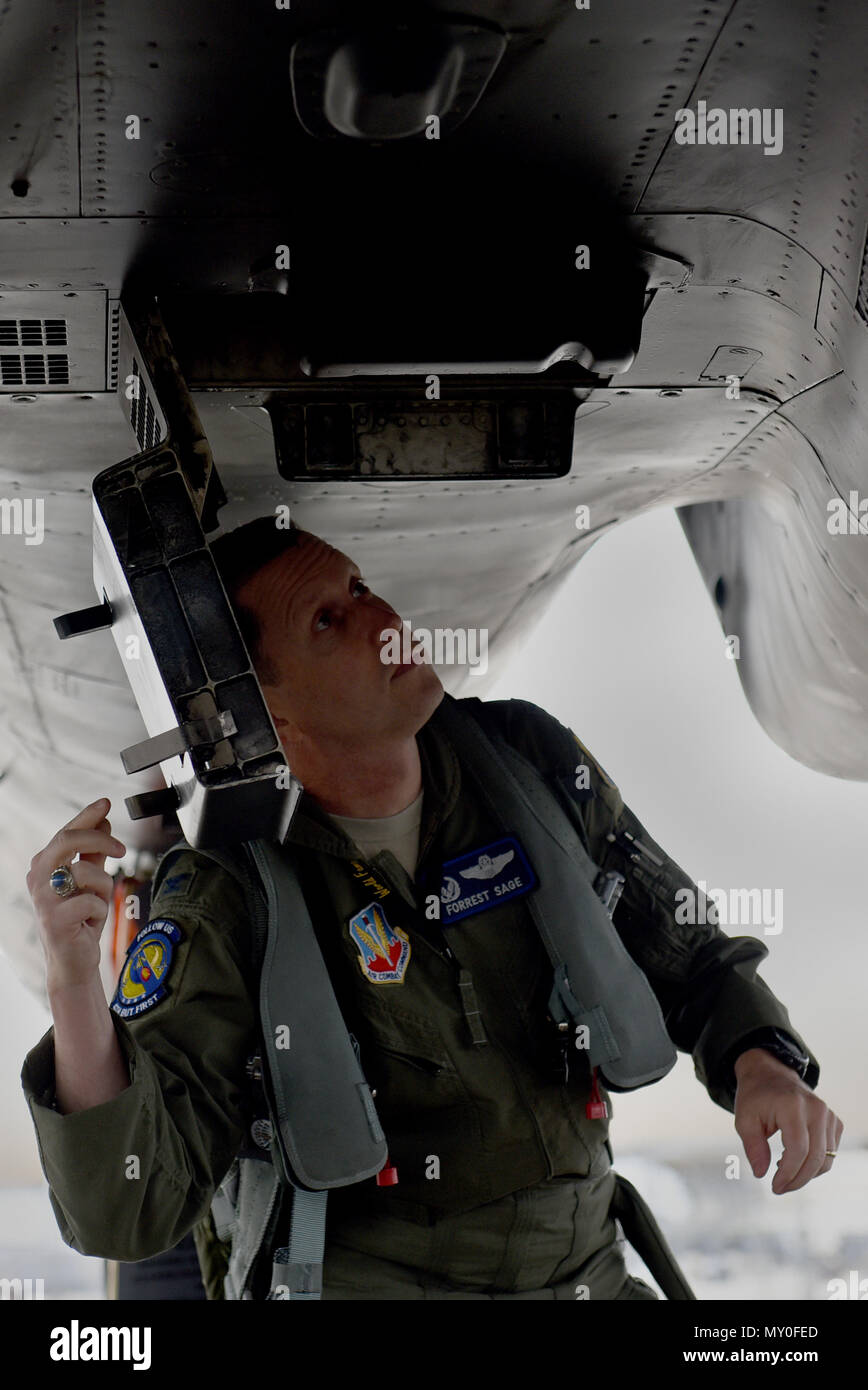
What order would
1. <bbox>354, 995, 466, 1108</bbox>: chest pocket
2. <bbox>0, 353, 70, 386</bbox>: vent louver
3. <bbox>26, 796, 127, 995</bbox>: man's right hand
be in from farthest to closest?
<bbox>0, 353, 70, 386</bbox>: vent louver < <bbox>354, 995, 466, 1108</bbox>: chest pocket < <bbox>26, 796, 127, 995</bbox>: man's right hand

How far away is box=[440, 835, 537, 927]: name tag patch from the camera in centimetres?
196

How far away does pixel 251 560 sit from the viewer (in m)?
2.12

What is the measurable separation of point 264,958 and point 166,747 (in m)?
0.31

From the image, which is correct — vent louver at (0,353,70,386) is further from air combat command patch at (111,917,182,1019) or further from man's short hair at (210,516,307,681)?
air combat command patch at (111,917,182,1019)

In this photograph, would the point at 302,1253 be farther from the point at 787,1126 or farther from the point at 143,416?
the point at 143,416

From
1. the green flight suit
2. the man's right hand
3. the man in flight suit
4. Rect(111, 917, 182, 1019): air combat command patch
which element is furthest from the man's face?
the man's right hand

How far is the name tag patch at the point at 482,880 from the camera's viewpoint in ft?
6.43

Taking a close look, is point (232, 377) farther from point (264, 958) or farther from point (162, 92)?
point (264, 958)

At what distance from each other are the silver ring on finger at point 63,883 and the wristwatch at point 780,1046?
1002 millimetres

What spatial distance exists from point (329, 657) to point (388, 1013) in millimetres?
532

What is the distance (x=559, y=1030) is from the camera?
6.20ft

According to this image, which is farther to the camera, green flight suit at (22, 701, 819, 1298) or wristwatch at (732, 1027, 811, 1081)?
wristwatch at (732, 1027, 811, 1081)

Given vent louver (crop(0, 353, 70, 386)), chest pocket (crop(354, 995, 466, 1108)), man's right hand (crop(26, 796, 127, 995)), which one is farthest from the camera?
vent louver (crop(0, 353, 70, 386))

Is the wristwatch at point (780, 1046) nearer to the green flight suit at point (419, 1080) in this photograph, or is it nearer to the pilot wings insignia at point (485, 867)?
the green flight suit at point (419, 1080)
